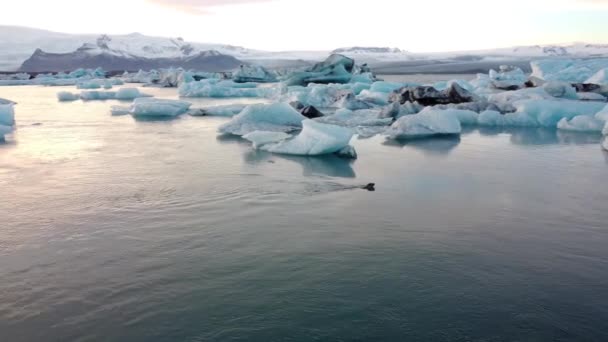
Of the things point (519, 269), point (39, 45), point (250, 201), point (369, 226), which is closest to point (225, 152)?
point (250, 201)

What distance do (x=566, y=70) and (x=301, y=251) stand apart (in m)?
20.4

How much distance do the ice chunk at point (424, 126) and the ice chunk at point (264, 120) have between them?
1.91 meters

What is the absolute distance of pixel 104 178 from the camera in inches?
211

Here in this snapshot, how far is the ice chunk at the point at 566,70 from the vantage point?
19781mm

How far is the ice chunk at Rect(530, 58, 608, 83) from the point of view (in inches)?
779

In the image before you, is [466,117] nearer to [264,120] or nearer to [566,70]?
[264,120]

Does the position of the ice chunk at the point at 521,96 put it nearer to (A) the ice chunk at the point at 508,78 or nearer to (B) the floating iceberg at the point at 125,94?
(A) the ice chunk at the point at 508,78

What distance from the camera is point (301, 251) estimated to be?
3.19 metres

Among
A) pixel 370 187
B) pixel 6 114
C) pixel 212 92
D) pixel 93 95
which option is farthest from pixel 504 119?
pixel 93 95

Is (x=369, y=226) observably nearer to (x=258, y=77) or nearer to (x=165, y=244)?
(x=165, y=244)

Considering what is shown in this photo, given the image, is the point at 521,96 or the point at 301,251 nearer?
the point at 301,251

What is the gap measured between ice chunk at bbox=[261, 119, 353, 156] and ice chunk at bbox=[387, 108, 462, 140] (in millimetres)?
2411

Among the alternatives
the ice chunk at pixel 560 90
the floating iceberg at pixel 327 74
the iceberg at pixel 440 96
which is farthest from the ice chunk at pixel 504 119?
the floating iceberg at pixel 327 74

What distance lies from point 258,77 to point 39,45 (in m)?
66.2
